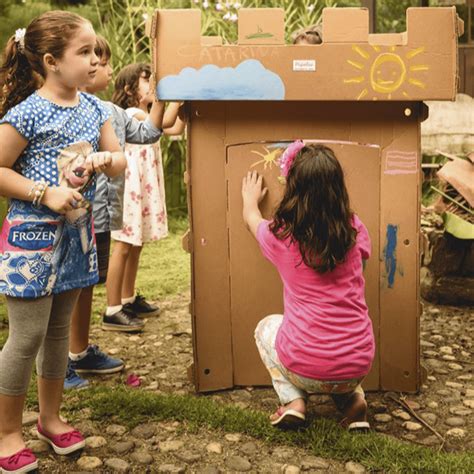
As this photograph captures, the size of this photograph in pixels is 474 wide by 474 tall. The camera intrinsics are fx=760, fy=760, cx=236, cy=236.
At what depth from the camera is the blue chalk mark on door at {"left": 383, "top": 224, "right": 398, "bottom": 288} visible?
2805 millimetres

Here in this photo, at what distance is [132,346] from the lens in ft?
11.6

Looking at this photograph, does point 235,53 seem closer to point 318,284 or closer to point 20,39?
point 20,39

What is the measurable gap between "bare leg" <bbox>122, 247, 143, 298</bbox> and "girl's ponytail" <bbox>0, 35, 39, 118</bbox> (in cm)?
171

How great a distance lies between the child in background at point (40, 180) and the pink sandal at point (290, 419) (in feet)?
2.57

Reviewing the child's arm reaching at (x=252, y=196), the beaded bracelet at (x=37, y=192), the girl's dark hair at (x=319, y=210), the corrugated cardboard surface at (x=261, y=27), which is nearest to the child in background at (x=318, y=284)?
the girl's dark hair at (x=319, y=210)

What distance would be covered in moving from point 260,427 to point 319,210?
29.6 inches

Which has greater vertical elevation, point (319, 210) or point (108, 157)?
point (108, 157)

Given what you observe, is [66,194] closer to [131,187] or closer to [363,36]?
[363,36]

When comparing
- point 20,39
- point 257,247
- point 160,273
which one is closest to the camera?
point 20,39

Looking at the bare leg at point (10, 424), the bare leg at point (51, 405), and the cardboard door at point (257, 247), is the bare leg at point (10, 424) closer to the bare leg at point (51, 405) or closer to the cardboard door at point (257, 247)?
the bare leg at point (51, 405)

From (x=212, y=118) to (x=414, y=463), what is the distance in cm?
135

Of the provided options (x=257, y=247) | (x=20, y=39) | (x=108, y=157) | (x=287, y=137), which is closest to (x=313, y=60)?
(x=287, y=137)

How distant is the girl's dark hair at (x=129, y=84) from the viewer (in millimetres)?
3811

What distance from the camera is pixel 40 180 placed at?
217 cm
